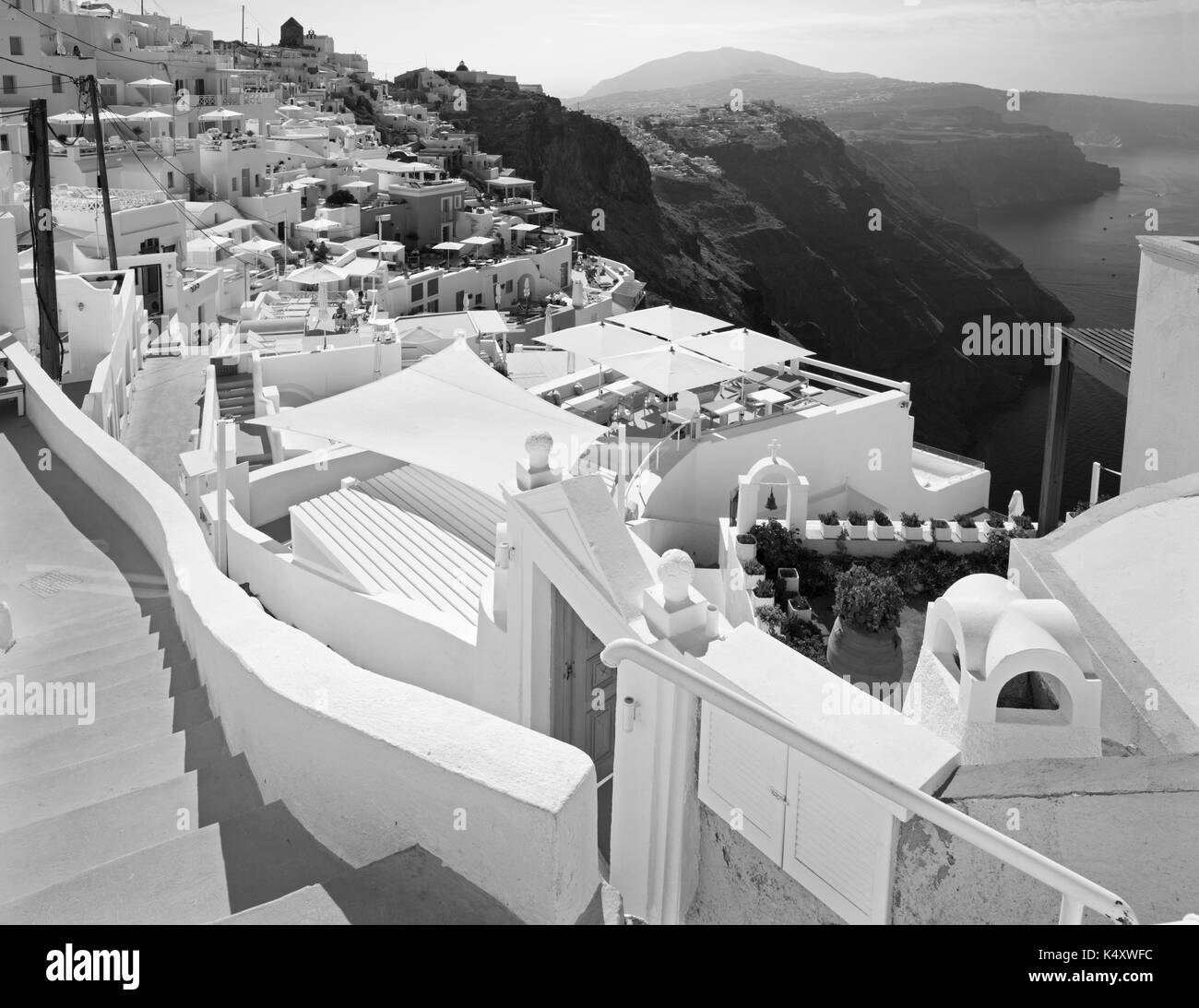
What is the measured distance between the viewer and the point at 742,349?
19094 mm

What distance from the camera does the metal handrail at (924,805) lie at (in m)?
2.36

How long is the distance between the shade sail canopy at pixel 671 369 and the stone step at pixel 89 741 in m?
12.7

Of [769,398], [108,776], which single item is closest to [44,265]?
[769,398]

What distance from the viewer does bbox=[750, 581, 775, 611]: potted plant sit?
37.7ft

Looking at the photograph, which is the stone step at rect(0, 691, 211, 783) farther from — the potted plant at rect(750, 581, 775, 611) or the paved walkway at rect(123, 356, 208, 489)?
the paved walkway at rect(123, 356, 208, 489)

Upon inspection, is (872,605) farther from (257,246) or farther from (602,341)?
(257,246)

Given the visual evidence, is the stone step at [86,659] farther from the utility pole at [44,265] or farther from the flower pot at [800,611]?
the utility pole at [44,265]

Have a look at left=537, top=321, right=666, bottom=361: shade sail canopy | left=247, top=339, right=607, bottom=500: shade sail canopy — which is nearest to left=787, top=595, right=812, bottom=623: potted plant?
left=247, top=339, right=607, bottom=500: shade sail canopy

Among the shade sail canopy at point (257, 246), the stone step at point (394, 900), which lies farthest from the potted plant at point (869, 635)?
the shade sail canopy at point (257, 246)

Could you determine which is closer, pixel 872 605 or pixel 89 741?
pixel 89 741

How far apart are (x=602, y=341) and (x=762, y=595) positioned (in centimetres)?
980

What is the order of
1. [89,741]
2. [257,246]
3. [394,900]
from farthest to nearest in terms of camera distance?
[257,246]
[89,741]
[394,900]

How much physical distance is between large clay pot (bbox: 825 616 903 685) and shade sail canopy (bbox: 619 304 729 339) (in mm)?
12849
